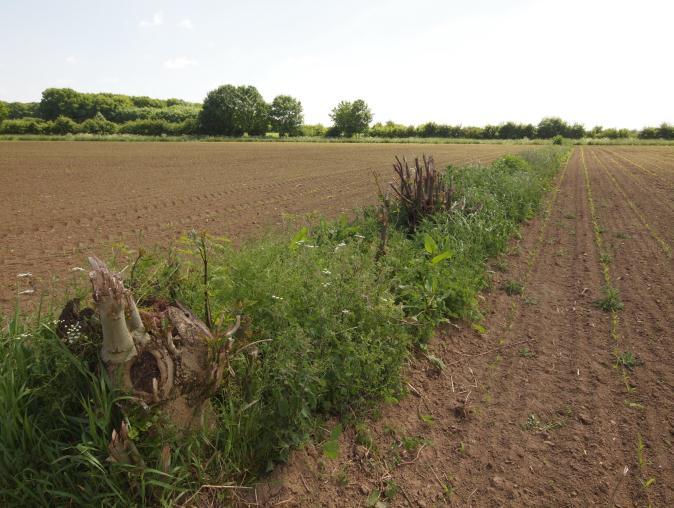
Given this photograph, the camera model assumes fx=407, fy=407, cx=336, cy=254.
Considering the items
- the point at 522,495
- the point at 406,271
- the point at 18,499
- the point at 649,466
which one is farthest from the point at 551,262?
the point at 18,499

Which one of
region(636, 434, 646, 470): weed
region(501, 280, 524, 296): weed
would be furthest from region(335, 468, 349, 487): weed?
region(501, 280, 524, 296): weed

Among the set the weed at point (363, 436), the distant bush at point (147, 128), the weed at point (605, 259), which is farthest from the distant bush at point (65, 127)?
the weed at point (363, 436)

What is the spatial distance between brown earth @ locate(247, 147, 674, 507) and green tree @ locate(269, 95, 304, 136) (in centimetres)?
8100

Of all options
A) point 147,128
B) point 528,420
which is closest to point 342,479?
point 528,420

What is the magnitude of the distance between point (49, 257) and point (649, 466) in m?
8.32

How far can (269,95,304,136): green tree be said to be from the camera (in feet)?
265

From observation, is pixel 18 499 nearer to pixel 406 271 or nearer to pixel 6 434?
pixel 6 434

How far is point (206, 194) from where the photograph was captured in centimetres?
1382

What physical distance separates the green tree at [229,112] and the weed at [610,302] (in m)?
74.2

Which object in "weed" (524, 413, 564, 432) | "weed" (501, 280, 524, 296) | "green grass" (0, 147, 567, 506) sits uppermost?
"green grass" (0, 147, 567, 506)

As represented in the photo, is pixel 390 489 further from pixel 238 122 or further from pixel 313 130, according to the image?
pixel 313 130

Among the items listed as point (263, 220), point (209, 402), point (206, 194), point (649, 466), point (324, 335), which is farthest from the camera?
point (206, 194)

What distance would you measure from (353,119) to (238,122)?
92.0 ft

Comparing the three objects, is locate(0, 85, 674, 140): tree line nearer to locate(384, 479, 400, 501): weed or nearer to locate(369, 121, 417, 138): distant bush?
locate(369, 121, 417, 138): distant bush
